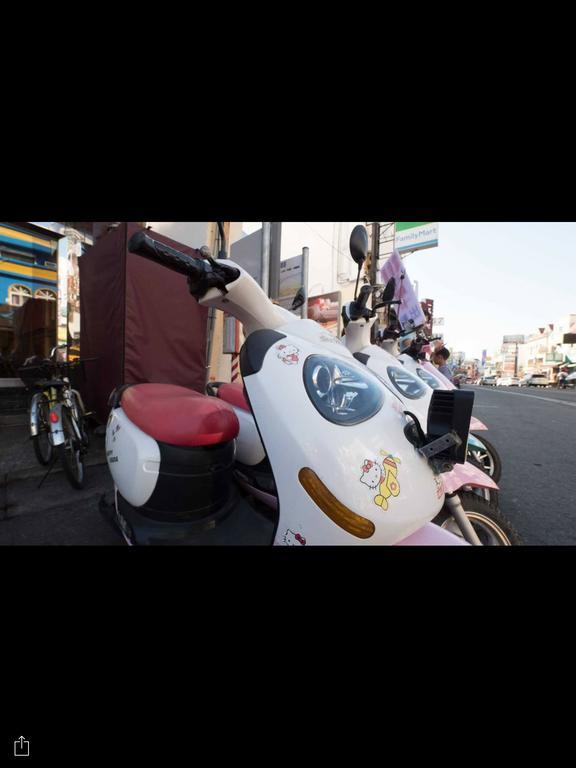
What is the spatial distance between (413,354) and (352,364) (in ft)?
6.66

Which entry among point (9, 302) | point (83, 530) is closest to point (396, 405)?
point (83, 530)

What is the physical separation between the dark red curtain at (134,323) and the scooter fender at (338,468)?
3136mm

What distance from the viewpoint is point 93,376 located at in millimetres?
4227

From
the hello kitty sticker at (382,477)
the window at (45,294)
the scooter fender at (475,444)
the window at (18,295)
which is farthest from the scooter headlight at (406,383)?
the window at (18,295)

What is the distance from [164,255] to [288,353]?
1.92ft

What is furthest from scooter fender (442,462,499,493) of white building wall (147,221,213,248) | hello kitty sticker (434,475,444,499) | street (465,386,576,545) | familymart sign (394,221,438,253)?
familymart sign (394,221,438,253)

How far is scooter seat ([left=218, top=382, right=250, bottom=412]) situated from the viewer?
2.00m

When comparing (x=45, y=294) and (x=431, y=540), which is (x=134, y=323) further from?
(x=431, y=540)

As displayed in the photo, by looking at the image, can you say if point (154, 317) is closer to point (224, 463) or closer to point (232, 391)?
point (232, 391)

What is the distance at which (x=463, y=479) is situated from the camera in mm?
1420

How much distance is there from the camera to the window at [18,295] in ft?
17.4

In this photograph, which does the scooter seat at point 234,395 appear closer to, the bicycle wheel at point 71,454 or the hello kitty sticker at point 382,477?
the hello kitty sticker at point 382,477

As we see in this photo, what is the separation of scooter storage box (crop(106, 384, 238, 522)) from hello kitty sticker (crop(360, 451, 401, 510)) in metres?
0.72

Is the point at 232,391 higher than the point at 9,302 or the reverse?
the reverse
